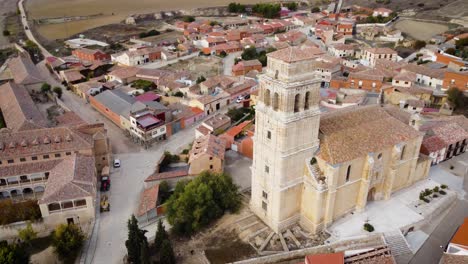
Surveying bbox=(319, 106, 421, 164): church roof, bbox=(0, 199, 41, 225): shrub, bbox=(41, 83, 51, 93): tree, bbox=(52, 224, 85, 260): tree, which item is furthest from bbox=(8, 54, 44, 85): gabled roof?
bbox=(319, 106, 421, 164): church roof

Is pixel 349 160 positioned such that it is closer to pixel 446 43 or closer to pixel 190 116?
pixel 190 116

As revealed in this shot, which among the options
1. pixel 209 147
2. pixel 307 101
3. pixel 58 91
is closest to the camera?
pixel 307 101

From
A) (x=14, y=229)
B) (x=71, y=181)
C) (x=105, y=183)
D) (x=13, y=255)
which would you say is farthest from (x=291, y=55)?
(x=14, y=229)

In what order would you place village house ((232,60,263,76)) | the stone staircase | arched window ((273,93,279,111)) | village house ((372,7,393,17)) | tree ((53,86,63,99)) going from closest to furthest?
arched window ((273,93,279,111)) → the stone staircase → tree ((53,86,63,99)) → village house ((232,60,263,76)) → village house ((372,7,393,17))

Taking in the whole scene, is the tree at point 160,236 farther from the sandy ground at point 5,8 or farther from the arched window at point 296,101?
the sandy ground at point 5,8

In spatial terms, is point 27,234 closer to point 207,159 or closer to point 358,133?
point 207,159

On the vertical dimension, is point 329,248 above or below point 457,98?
below

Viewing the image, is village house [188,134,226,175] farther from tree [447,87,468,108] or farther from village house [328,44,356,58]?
village house [328,44,356,58]
